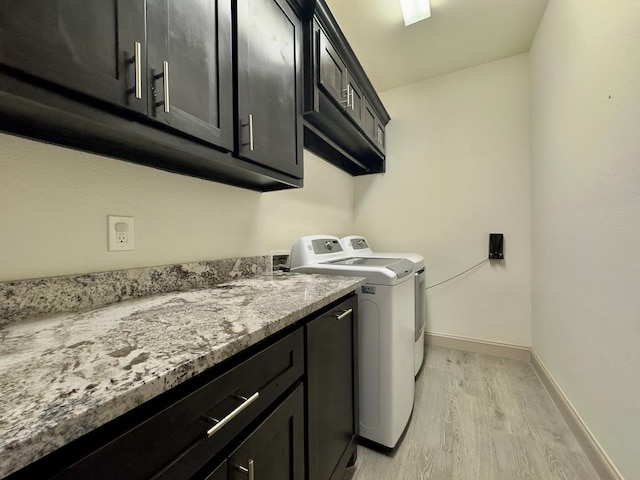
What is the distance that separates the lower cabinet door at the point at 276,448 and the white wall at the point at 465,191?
2.25m

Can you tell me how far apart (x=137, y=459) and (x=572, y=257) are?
202cm

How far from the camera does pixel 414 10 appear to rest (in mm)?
1842

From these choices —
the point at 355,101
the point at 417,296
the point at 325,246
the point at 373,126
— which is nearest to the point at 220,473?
the point at 325,246

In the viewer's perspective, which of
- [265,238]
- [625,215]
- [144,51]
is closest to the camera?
[144,51]

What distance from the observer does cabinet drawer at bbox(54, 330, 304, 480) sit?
368mm

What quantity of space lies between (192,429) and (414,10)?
250 centimetres

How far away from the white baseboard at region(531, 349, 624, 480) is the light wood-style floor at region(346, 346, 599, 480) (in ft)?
0.12

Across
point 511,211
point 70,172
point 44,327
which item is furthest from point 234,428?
point 511,211

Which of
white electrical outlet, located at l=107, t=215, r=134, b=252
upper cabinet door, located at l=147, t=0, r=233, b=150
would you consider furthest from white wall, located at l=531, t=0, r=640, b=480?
white electrical outlet, located at l=107, t=215, r=134, b=252

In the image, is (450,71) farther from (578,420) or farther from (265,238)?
(578,420)

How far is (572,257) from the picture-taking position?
4.93 ft

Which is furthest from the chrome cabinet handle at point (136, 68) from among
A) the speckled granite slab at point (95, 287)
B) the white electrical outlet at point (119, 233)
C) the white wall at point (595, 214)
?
the white wall at point (595, 214)

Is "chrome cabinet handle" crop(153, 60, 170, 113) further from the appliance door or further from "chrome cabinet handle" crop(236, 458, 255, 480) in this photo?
the appliance door

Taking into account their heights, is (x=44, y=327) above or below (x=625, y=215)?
below
